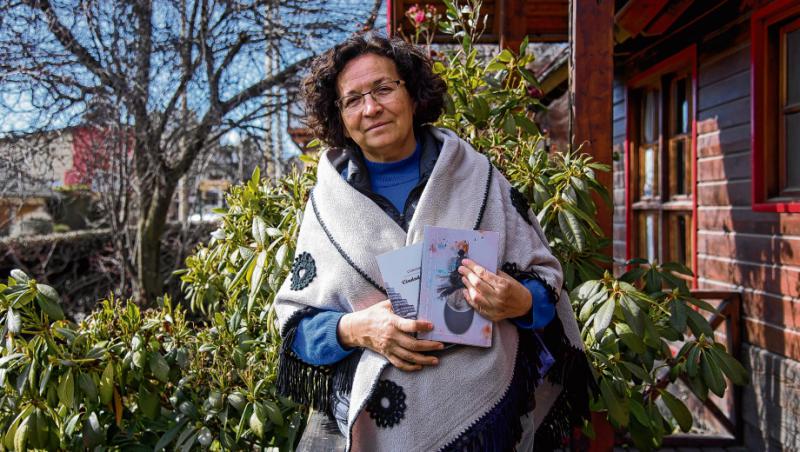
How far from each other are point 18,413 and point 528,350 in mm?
1849

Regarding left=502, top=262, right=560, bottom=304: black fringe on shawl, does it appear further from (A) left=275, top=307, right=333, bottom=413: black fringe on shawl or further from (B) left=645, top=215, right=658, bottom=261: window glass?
(B) left=645, top=215, right=658, bottom=261: window glass

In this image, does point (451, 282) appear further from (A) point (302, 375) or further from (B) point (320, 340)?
(A) point (302, 375)

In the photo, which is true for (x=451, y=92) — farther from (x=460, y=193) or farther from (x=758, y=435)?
(x=758, y=435)

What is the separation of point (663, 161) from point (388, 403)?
167 inches

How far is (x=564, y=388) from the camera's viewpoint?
6.02 feet

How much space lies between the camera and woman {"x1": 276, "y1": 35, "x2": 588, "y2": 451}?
161 cm

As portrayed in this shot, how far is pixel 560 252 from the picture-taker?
2.71m

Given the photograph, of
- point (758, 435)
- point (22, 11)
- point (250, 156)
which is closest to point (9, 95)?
point (22, 11)

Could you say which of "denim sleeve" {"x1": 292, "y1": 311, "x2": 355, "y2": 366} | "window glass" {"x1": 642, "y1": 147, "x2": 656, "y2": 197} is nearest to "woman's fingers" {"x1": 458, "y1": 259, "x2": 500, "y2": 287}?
"denim sleeve" {"x1": 292, "y1": 311, "x2": 355, "y2": 366}

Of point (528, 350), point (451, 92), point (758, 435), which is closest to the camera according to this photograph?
point (528, 350)

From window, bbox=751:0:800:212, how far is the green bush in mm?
1194

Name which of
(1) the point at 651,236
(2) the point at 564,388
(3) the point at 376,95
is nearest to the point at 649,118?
(1) the point at 651,236

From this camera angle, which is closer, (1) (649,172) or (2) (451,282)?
(2) (451,282)

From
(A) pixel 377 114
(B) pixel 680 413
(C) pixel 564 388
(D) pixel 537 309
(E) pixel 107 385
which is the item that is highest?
(A) pixel 377 114
